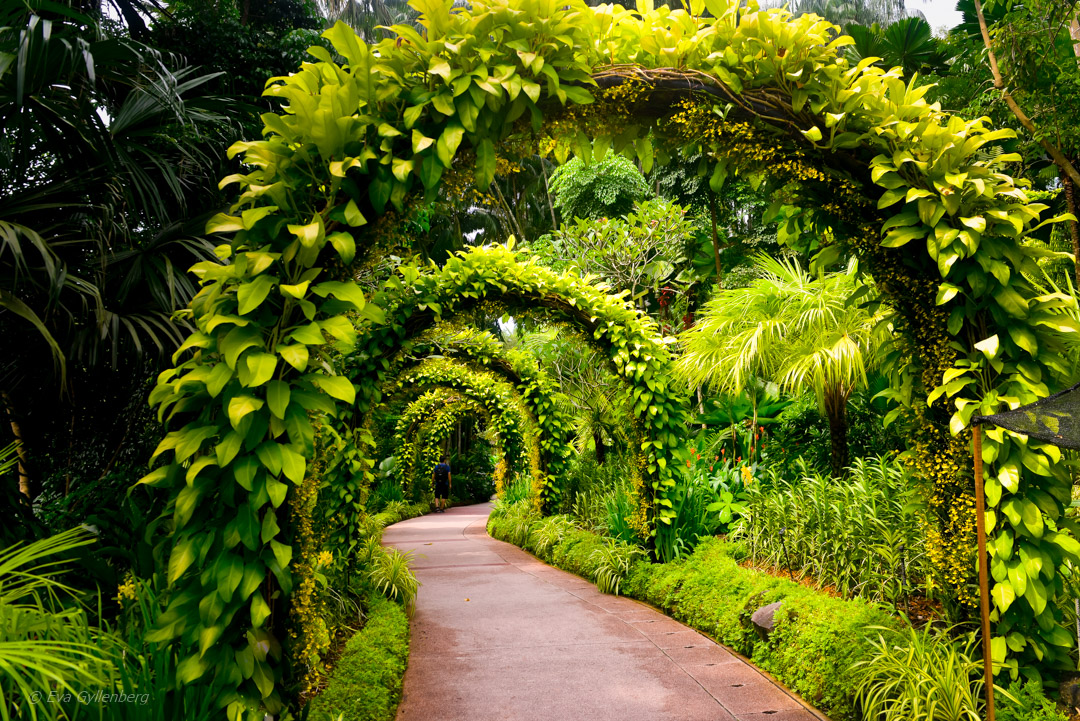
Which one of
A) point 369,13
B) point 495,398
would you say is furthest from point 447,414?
point 369,13

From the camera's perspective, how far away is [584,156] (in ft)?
10.1

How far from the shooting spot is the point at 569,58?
2.76m

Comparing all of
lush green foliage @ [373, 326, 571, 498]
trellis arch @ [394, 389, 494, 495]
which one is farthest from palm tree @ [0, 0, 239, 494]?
trellis arch @ [394, 389, 494, 495]

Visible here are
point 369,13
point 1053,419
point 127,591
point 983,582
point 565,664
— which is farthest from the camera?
point 369,13

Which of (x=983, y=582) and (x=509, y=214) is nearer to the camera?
(x=983, y=582)

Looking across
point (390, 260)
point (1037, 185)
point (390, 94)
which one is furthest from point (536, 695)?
point (1037, 185)

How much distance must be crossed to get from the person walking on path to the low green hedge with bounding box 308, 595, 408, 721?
13141 mm

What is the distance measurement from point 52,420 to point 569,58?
162 inches

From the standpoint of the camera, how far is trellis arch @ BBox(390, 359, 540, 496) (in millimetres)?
10071

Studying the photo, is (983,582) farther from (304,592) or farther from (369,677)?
(369,677)

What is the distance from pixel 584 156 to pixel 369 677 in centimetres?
303

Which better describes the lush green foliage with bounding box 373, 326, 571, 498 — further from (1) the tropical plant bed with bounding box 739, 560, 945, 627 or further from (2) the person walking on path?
(2) the person walking on path

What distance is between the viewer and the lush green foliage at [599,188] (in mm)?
12148

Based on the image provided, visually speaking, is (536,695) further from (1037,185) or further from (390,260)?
(1037,185)
